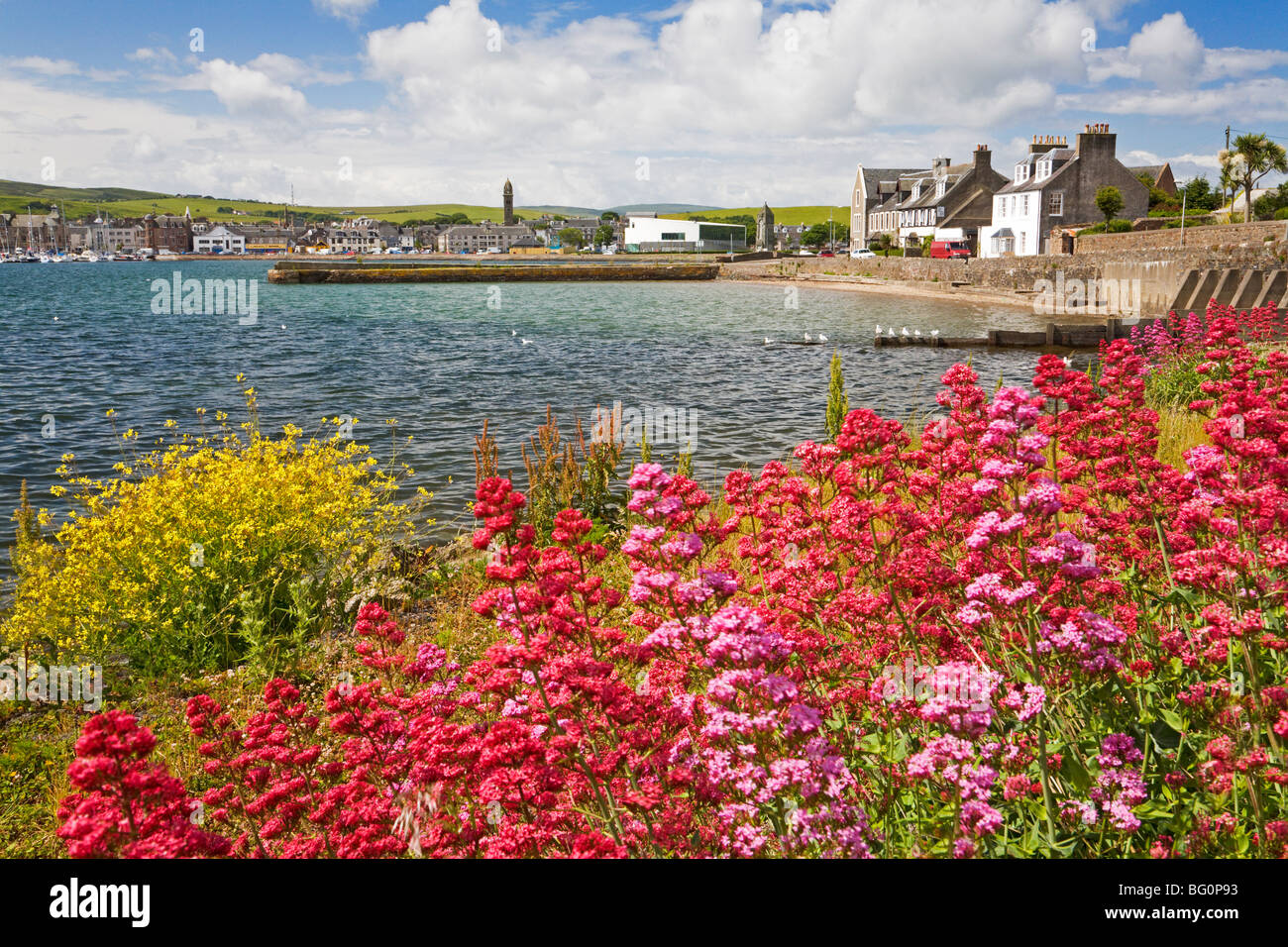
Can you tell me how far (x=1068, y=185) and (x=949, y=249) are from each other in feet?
55.6

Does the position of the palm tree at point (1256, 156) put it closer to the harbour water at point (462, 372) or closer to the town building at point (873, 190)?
the harbour water at point (462, 372)

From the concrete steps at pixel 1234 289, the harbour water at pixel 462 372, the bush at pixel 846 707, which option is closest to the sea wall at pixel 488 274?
the harbour water at pixel 462 372

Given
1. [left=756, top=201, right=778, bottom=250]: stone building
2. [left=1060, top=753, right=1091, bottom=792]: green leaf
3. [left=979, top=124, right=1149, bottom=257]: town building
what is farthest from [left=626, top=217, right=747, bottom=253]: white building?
[left=1060, top=753, right=1091, bottom=792]: green leaf

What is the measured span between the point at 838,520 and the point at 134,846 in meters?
3.19
